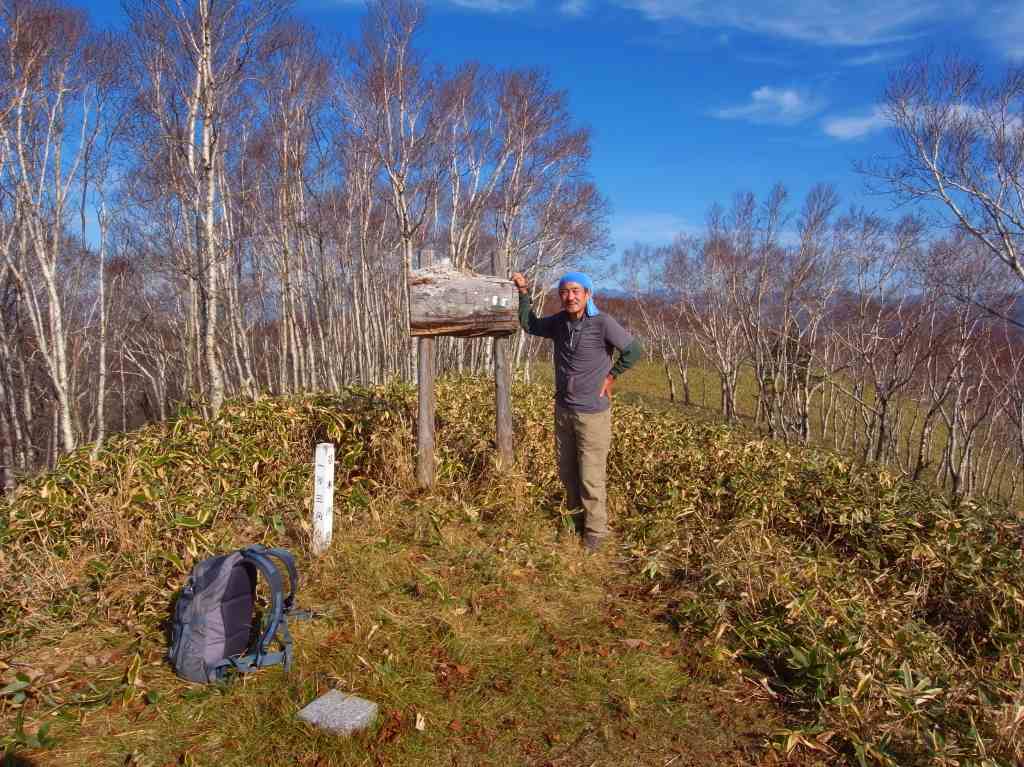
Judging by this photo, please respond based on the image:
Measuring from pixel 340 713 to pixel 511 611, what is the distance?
1169 mm

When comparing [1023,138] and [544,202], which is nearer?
[1023,138]

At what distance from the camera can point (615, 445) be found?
19.9 feet

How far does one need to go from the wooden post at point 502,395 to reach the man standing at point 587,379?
635 millimetres

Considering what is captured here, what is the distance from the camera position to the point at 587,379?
3926mm

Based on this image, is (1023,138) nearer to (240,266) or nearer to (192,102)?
(192,102)

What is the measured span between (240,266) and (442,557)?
15958mm

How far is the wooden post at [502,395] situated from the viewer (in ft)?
15.4

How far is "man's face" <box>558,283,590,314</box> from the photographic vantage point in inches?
150

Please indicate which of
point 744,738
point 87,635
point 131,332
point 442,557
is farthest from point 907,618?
point 131,332

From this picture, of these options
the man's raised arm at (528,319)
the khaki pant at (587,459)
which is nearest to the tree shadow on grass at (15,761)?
the khaki pant at (587,459)

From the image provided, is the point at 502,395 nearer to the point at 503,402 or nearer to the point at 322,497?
the point at 503,402

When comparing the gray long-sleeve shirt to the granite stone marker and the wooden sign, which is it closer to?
the wooden sign

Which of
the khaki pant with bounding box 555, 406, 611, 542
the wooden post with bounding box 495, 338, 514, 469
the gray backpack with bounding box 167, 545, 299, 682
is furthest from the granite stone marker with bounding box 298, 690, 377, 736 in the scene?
the wooden post with bounding box 495, 338, 514, 469

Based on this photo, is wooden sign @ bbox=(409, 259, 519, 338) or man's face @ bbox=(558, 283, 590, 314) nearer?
man's face @ bbox=(558, 283, 590, 314)
